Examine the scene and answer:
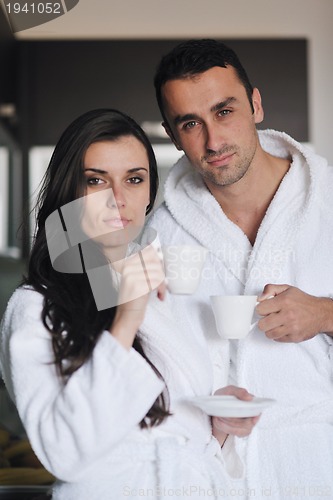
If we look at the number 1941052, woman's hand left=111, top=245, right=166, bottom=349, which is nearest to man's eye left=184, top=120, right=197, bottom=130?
woman's hand left=111, top=245, right=166, bottom=349

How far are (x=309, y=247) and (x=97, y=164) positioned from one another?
2.06ft

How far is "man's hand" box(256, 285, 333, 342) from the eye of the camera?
158 cm

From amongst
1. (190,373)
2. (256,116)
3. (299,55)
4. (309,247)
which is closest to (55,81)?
(299,55)

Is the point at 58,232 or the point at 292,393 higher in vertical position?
the point at 58,232

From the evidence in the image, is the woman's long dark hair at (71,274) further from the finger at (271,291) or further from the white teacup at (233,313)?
the finger at (271,291)

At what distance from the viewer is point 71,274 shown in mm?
1498

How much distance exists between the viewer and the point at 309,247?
1822 millimetres

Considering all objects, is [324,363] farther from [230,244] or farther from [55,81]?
[55,81]

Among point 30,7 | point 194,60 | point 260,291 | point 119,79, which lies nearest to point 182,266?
point 260,291

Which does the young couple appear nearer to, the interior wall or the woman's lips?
the woman's lips

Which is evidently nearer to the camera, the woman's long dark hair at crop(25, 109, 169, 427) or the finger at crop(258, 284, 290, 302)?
the woman's long dark hair at crop(25, 109, 169, 427)

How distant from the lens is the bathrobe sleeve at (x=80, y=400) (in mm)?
1232

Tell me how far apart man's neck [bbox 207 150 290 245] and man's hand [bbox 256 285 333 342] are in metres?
0.34

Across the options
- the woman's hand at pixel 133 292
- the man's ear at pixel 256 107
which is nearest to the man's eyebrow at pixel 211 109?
the man's ear at pixel 256 107
